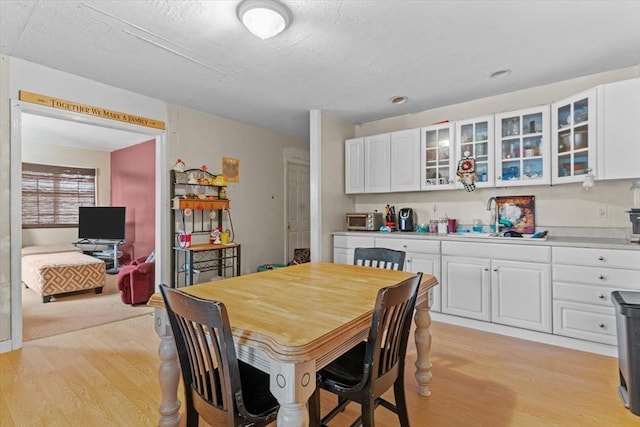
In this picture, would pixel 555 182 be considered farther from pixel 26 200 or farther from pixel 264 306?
pixel 26 200

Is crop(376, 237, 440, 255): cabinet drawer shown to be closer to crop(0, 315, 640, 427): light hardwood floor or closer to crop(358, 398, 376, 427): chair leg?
crop(0, 315, 640, 427): light hardwood floor

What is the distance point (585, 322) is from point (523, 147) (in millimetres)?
1672

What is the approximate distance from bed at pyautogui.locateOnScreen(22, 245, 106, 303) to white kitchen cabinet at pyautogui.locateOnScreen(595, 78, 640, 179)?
592 centimetres

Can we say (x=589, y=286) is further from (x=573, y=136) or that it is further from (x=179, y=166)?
(x=179, y=166)

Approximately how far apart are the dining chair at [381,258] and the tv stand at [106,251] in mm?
5172

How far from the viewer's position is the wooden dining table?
106 centimetres

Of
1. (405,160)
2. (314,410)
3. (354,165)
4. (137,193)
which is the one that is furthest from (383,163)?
(137,193)

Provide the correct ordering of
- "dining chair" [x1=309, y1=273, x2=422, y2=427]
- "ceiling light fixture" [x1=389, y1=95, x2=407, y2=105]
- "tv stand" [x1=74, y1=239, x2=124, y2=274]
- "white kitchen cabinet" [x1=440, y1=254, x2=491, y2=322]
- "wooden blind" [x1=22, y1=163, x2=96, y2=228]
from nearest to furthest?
"dining chair" [x1=309, y1=273, x2=422, y2=427] → "white kitchen cabinet" [x1=440, y1=254, x2=491, y2=322] → "ceiling light fixture" [x1=389, y1=95, x2=407, y2=105] → "tv stand" [x1=74, y1=239, x2=124, y2=274] → "wooden blind" [x1=22, y1=163, x2=96, y2=228]

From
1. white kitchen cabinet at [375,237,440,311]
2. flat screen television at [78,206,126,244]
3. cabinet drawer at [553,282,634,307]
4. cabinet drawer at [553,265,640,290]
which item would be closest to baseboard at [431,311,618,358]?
white kitchen cabinet at [375,237,440,311]

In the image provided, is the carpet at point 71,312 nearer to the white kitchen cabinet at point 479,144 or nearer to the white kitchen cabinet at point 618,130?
the white kitchen cabinet at point 479,144

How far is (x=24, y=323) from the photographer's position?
3373 mm

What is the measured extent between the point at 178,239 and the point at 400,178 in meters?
2.80

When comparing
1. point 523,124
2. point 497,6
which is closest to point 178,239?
point 497,6

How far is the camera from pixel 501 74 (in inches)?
120
